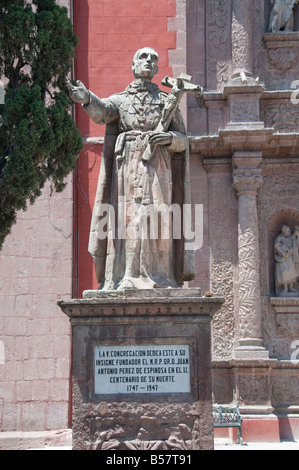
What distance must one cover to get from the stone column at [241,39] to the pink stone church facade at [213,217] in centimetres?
2

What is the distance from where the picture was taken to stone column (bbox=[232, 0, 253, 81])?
41.4 ft

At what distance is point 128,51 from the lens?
12742 mm

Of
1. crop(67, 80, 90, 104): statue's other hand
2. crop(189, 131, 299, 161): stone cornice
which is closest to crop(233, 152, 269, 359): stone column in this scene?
crop(189, 131, 299, 161): stone cornice

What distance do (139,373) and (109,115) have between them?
252 cm

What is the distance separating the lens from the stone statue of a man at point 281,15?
1300cm

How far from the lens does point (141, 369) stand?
625cm

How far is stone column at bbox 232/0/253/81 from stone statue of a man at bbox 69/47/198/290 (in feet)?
18.9

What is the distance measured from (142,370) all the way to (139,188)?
169cm

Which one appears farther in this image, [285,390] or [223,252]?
[223,252]

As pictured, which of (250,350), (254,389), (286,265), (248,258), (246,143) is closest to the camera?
(254,389)

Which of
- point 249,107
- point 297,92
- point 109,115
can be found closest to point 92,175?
point 249,107

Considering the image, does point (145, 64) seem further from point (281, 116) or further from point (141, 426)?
point (281, 116)

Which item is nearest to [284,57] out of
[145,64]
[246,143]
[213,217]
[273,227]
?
[246,143]
